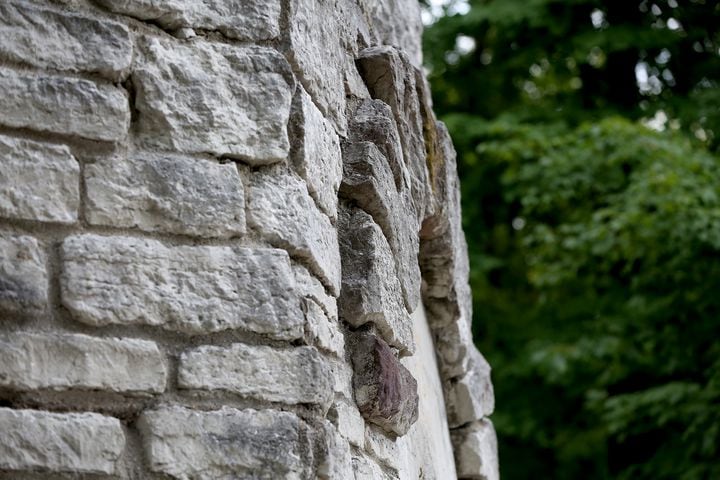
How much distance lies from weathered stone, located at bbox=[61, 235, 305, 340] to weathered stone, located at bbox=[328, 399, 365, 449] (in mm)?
206

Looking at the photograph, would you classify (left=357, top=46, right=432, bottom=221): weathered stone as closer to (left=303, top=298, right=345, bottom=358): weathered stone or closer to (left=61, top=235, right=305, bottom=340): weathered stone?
(left=303, top=298, right=345, bottom=358): weathered stone

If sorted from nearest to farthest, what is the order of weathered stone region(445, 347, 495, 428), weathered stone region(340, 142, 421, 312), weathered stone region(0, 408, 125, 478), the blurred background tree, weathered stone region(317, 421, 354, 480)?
weathered stone region(0, 408, 125, 478), weathered stone region(317, 421, 354, 480), weathered stone region(340, 142, 421, 312), weathered stone region(445, 347, 495, 428), the blurred background tree

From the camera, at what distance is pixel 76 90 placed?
193 cm

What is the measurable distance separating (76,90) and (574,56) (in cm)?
798

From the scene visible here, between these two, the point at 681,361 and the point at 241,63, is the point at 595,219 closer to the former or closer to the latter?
the point at 681,361

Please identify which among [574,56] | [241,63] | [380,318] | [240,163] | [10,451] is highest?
[574,56]

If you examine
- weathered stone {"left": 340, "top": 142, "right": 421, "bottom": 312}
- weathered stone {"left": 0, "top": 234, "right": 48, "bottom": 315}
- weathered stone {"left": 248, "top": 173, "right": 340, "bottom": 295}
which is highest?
weathered stone {"left": 340, "top": 142, "right": 421, "bottom": 312}

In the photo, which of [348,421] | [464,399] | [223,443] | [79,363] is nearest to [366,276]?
[348,421]

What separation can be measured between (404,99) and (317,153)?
2.53 feet

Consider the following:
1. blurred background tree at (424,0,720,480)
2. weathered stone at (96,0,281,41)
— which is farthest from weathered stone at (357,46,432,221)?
blurred background tree at (424,0,720,480)

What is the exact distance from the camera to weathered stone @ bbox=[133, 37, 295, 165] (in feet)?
6.59

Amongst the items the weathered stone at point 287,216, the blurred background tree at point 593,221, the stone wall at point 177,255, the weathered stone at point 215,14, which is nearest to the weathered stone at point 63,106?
the stone wall at point 177,255

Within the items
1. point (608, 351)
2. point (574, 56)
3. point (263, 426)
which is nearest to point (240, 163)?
point (263, 426)

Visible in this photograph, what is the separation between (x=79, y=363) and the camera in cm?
184
